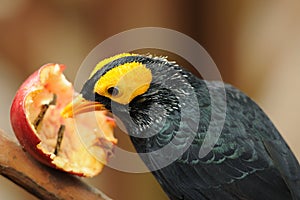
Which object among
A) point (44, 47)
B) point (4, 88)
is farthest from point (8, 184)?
point (44, 47)

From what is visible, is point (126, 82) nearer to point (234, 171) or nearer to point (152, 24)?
point (234, 171)

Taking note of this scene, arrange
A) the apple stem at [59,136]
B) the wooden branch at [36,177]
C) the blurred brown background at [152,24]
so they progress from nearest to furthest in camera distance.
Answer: the wooden branch at [36,177]
the apple stem at [59,136]
the blurred brown background at [152,24]

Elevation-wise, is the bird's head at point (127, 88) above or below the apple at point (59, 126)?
above

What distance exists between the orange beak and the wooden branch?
21cm

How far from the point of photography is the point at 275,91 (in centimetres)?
440

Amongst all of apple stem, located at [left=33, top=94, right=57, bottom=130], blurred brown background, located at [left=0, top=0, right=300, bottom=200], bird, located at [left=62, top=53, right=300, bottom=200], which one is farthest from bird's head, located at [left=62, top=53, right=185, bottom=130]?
blurred brown background, located at [left=0, top=0, right=300, bottom=200]

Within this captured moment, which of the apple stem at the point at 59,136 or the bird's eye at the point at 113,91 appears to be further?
the apple stem at the point at 59,136

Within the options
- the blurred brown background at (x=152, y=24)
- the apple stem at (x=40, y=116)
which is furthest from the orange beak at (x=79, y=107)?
the blurred brown background at (x=152, y=24)

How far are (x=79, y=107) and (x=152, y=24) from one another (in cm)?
241

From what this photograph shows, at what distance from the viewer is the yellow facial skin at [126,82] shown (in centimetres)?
229

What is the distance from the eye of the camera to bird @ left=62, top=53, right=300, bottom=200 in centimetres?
237

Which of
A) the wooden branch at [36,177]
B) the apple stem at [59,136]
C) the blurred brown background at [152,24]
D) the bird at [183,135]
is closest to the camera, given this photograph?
the wooden branch at [36,177]

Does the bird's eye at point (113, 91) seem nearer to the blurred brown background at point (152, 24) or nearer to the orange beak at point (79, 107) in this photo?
the orange beak at point (79, 107)

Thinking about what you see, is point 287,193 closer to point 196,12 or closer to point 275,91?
point 275,91
